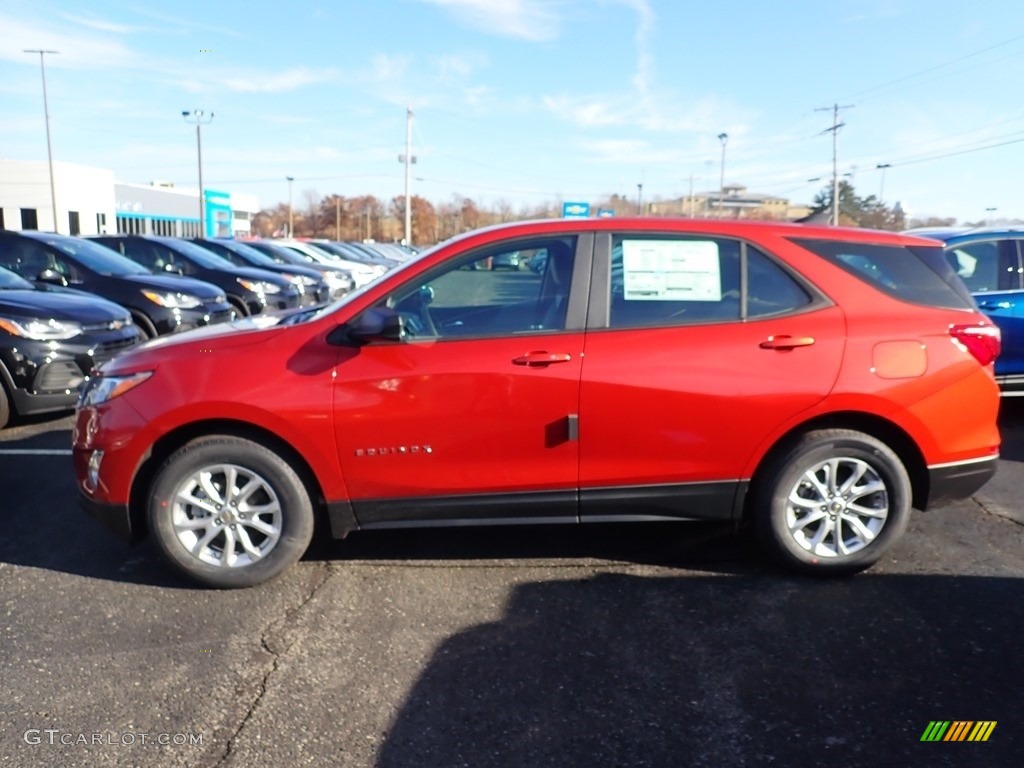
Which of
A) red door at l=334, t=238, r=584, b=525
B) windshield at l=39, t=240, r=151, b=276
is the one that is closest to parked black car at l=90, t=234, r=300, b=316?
windshield at l=39, t=240, r=151, b=276

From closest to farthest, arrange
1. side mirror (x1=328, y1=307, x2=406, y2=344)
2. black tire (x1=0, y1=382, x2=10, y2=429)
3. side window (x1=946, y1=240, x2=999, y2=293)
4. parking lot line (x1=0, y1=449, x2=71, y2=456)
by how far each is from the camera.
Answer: side mirror (x1=328, y1=307, x2=406, y2=344), parking lot line (x1=0, y1=449, x2=71, y2=456), black tire (x1=0, y1=382, x2=10, y2=429), side window (x1=946, y1=240, x2=999, y2=293)

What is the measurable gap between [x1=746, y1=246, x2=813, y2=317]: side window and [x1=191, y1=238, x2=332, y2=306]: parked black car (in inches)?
496

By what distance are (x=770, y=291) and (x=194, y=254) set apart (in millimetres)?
11801

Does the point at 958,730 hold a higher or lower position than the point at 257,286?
lower

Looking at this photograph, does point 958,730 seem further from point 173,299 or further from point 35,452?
point 173,299

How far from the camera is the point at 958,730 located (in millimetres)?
3016

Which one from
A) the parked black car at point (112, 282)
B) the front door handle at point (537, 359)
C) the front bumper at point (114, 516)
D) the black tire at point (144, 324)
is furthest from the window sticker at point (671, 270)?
the black tire at point (144, 324)

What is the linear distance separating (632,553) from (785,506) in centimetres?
86

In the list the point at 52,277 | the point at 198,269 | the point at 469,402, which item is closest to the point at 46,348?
the point at 52,277

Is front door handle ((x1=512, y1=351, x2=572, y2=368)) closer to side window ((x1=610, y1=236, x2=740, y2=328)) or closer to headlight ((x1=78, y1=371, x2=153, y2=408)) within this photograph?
side window ((x1=610, y1=236, x2=740, y2=328))

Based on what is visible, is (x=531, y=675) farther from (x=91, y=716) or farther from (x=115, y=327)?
(x=115, y=327)

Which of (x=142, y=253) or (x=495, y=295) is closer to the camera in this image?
(x=495, y=295)

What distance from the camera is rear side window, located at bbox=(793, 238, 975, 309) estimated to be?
4.23 m

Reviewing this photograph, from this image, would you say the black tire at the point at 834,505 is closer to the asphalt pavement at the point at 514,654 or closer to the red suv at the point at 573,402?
the red suv at the point at 573,402
